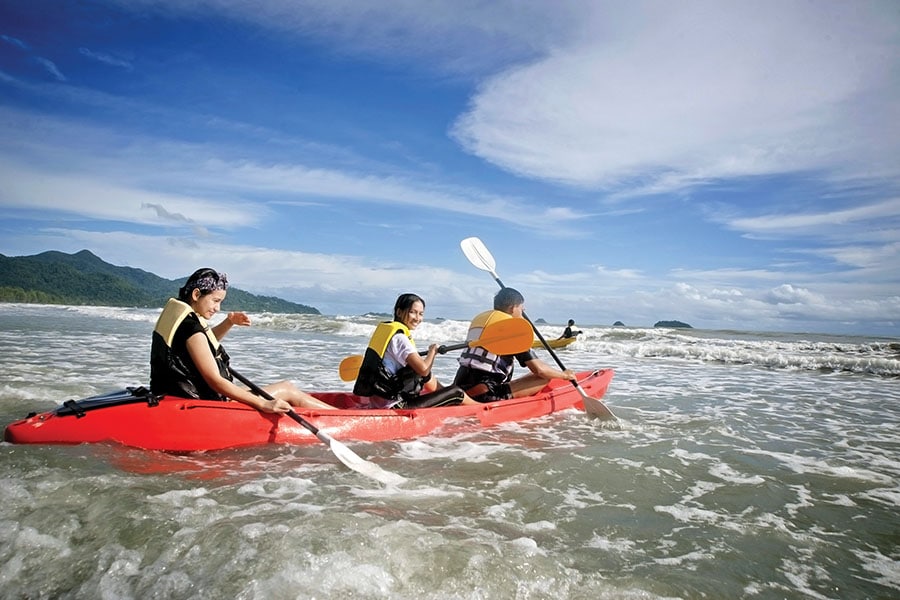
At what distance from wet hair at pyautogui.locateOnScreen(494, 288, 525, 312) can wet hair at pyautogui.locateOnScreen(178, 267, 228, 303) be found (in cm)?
326

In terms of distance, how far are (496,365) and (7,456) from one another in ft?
14.7

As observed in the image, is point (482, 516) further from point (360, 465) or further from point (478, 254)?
point (478, 254)

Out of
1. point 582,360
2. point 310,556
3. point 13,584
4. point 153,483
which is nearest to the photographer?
point 13,584

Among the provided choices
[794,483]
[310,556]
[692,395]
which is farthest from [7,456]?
[692,395]

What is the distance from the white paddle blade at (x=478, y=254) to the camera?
9281 mm

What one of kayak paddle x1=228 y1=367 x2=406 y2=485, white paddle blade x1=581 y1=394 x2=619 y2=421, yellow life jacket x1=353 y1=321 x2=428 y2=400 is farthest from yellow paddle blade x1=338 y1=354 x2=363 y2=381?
white paddle blade x1=581 y1=394 x2=619 y2=421

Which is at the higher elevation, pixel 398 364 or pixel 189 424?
pixel 398 364

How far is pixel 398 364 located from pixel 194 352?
6.07ft

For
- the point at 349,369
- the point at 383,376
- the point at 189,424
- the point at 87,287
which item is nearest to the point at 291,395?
the point at 383,376

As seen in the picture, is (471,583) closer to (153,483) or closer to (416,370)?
(153,483)

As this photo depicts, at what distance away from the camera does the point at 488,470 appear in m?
4.23

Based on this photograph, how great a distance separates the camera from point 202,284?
4.27 metres

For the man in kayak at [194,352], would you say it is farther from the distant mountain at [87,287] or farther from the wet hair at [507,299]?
the distant mountain at [87,287]

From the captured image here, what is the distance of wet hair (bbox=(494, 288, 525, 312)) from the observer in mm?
6473
